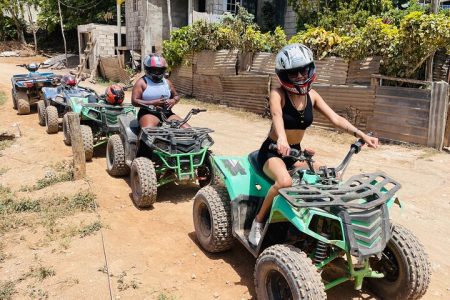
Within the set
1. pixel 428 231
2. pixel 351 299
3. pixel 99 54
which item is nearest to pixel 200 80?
pixel 99 54

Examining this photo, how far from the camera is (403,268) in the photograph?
3.15 meters

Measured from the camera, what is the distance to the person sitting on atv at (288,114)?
128 inches

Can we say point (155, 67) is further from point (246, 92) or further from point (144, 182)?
point (246, 92)

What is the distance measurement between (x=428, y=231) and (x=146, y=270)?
3387mm

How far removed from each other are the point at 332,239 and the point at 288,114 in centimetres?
112

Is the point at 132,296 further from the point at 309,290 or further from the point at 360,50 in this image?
the point at 360,50

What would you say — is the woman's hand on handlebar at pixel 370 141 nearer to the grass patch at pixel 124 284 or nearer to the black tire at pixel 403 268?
the black tire at pixel 403 268

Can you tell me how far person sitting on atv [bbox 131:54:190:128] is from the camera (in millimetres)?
6121

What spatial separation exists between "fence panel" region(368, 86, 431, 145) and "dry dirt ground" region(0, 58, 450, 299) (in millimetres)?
803

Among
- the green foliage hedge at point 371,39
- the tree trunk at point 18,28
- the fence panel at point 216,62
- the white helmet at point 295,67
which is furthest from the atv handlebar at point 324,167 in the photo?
the tree trunk at point 18,28

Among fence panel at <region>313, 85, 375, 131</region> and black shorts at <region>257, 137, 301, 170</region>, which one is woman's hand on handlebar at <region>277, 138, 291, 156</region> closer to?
black shorts at <region>257, 137, 301, 170</region>

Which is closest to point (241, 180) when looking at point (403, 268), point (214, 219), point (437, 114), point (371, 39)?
point (214, 219)

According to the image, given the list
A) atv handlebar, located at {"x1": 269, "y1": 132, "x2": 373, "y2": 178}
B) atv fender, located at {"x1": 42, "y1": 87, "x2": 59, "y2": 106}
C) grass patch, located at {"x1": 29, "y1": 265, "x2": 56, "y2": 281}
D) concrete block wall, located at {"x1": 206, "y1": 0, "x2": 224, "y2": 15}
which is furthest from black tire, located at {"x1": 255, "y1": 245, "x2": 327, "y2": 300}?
concrete block wall, located at {"x1": 206, "y1": 0, "x2": 224, "y2": 15}

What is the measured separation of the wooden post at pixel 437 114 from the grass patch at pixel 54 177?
7.14 meters
